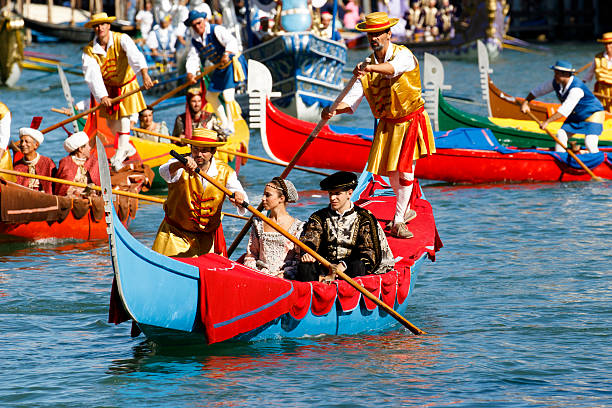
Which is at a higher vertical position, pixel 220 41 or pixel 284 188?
pixel 220 41

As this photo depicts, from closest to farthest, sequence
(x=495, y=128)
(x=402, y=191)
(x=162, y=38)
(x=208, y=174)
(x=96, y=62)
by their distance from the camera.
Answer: (x=208, y=174)
(x=402, y=191)
(x=96, y=62)
(x=495, y=128)
(x=162, y=38)

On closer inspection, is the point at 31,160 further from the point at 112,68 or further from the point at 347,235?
the point at 347,235

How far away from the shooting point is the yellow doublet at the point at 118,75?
10.6 m

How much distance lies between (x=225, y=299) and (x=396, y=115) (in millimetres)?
2531

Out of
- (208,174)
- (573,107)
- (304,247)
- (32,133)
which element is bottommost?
(573,107)

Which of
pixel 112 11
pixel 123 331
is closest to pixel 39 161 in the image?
pixel 123 331

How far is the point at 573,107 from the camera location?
41.7 ft

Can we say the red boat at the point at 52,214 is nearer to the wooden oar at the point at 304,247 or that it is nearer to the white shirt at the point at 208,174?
the white shirt at the point at 208,174

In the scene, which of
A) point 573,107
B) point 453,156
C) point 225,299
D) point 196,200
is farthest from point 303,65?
point 225,299

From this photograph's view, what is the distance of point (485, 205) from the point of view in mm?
12336

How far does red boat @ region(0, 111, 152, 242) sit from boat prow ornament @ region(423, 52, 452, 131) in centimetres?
444

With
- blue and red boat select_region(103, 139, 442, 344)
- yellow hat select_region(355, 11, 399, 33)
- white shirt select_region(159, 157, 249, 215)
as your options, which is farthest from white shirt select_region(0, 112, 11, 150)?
blue and red boat select_region(103, 139, 442, 344)

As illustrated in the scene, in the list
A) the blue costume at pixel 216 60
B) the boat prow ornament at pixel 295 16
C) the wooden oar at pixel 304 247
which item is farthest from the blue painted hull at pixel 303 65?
the wooden oar at pixel 304 247

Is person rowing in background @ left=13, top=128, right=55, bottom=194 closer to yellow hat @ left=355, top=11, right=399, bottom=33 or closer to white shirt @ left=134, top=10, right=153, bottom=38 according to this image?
yellow hat @ left=355, top=11, right=399, bottom=33
